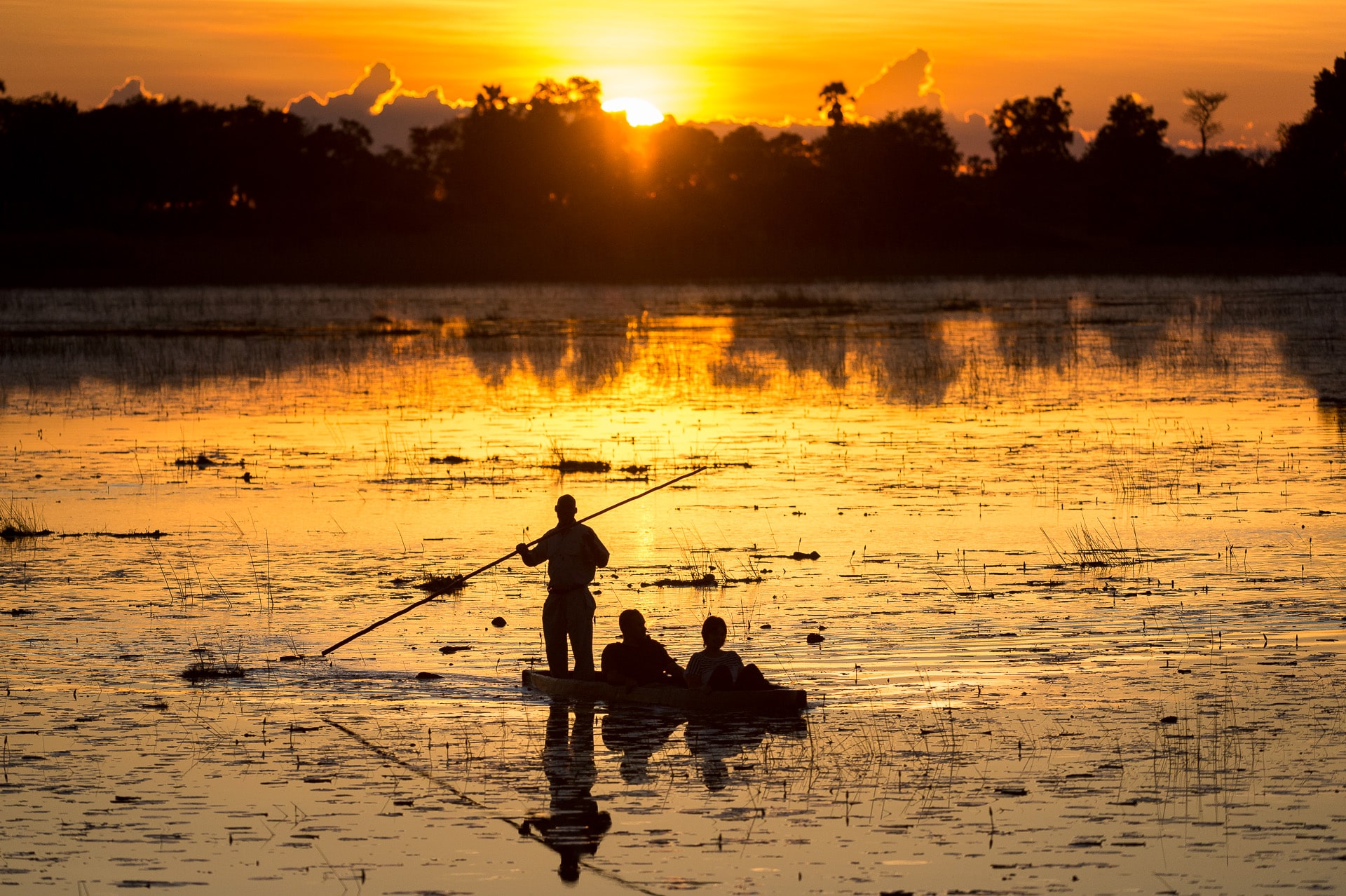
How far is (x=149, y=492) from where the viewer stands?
23359 millimetres

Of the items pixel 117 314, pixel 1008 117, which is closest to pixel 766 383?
pixel 117 314

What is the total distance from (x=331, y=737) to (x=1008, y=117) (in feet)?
458

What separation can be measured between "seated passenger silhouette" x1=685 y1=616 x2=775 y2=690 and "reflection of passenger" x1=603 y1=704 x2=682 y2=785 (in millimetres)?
317

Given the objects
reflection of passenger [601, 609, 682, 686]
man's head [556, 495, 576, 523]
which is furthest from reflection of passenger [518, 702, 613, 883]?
man's head [556, 495, 576, 523]

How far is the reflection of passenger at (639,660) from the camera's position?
12.7 metres

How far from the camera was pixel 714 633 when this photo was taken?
40.1 feet

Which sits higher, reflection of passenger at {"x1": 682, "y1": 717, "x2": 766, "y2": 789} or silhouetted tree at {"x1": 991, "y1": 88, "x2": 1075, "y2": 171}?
silhouetted tree at {"x1": 991, "y1": 88, "x2": 1075, "y2": 171}

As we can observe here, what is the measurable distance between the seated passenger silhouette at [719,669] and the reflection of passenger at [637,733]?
0.32 metres

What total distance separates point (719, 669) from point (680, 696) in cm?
44

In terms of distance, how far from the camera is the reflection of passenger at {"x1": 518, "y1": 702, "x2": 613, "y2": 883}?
9367 mm

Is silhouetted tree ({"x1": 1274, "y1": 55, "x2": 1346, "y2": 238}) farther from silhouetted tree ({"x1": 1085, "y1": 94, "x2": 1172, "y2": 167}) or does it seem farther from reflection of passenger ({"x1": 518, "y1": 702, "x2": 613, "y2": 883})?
reflection of passenger ({"x1": 518, "y1": 702, "x2": 613, "y2": 883})

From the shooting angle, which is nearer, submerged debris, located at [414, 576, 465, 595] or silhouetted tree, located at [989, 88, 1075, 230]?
submerged debris, located at [414, 576, 465, 595]

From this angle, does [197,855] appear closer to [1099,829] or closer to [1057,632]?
[1099,829]

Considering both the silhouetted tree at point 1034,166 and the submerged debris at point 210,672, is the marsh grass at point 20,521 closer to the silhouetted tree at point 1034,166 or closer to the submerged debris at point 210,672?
the submerged debris at point 210,672
